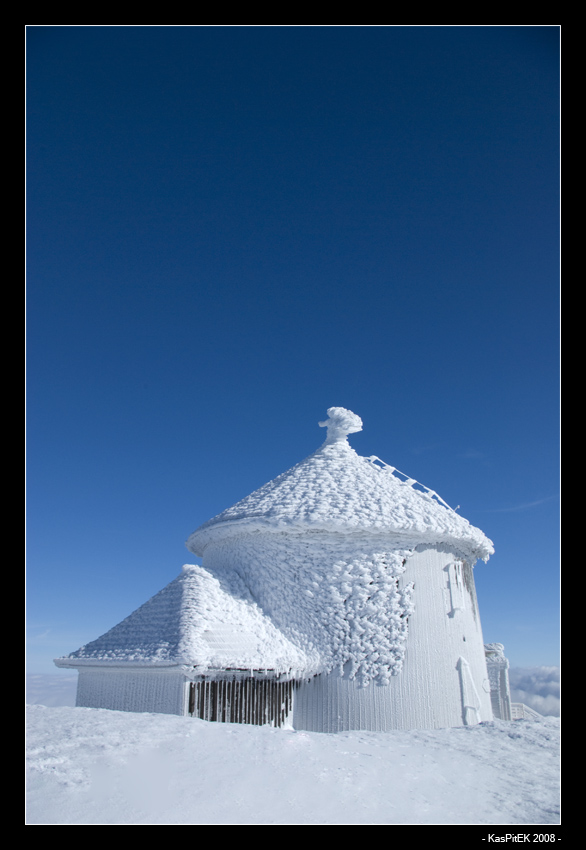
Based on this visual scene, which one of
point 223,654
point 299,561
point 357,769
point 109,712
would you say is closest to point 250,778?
point 357,769

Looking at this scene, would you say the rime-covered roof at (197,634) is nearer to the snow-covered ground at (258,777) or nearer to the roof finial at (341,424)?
the snow-covered ground at (258,777)

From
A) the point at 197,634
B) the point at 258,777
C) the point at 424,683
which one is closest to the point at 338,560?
the point at 424,683

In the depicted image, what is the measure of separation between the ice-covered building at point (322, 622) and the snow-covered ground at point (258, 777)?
3.65 m

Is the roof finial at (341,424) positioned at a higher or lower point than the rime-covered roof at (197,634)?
higher

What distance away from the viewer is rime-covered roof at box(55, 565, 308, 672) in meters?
11.7

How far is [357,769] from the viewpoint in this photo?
6941mm

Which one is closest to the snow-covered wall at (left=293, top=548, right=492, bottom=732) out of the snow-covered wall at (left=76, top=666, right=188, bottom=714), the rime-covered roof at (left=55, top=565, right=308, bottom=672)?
the rime-covered roof at (left=55, top=565, right=308, bottom=672)

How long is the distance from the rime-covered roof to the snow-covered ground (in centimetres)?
277

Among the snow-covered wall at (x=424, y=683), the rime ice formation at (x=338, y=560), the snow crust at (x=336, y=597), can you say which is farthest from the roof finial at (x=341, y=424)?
the snow-covered wall at (x=424, y=683)

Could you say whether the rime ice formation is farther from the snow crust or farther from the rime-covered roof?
the rime-covered roof

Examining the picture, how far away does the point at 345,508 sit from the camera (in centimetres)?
1543

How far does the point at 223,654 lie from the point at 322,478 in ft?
22.9

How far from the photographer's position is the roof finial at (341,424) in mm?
20469

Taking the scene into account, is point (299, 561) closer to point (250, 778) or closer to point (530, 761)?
point (530, 761)
